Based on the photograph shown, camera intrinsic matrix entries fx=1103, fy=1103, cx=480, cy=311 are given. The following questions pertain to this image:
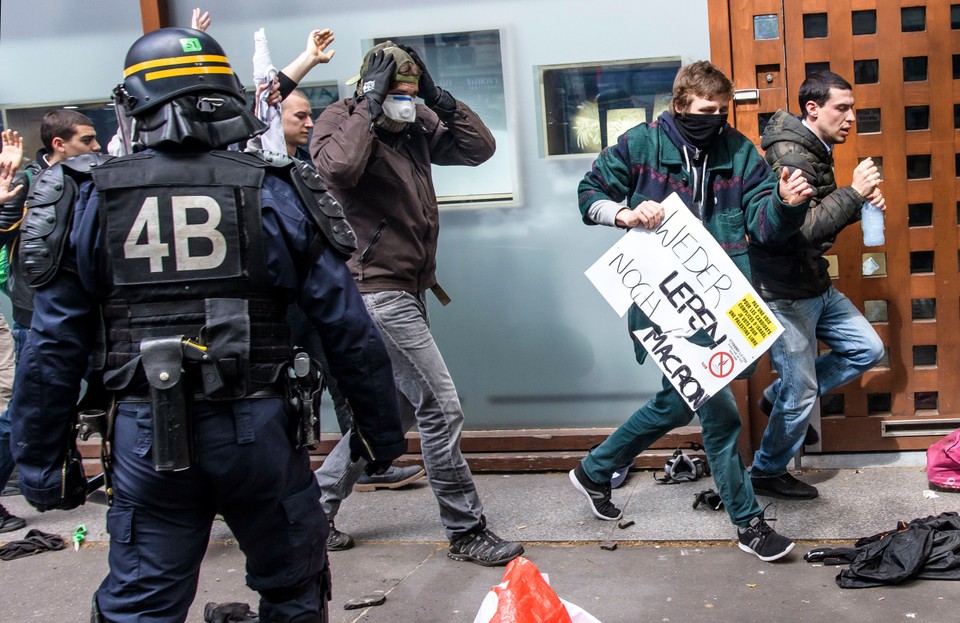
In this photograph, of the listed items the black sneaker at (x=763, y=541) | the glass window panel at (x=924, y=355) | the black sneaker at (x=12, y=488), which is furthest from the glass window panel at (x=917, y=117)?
the black sneaker at (x=12, y=488)

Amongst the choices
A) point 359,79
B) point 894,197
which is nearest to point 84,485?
point 359,79

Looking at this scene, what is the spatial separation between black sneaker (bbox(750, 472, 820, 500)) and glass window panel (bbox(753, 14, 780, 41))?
82.5 inches

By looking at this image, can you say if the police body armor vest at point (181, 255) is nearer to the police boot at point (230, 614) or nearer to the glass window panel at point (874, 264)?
the police boot at point (230, 614)

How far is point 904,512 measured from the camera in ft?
15.7

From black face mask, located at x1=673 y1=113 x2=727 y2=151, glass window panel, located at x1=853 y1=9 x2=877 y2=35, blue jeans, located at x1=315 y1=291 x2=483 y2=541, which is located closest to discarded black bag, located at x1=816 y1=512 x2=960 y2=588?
blue jeans, located at x1=315 y1=291 x2=483 y2=541

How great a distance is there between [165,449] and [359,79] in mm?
2295

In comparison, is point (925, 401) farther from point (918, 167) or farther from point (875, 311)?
point (918, 167)

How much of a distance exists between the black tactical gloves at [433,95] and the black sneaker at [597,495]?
5.54 feet

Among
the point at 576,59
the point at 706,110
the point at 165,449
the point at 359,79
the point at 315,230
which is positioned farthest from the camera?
the point at 576,59

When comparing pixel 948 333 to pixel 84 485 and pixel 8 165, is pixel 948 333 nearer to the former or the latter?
pixel 84 485

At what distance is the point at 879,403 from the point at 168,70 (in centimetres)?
401

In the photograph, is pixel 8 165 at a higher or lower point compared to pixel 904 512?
higher

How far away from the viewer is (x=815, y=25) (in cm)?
532

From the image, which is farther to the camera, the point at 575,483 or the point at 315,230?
the point at 575,483
